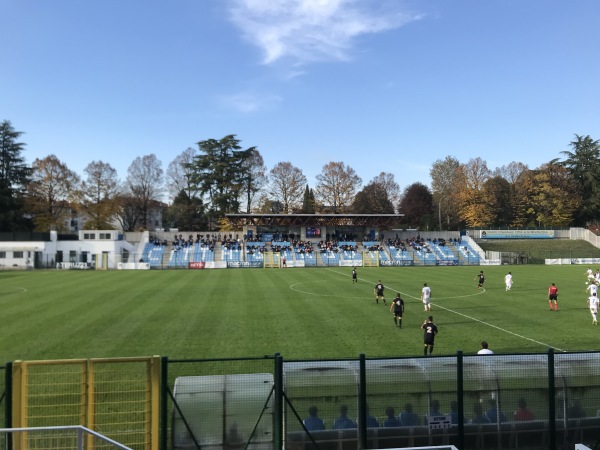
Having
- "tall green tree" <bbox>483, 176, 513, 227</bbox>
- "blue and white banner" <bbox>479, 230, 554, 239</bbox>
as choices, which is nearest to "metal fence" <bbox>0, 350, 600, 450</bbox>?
"blue and white banner" <bbox>479, 230, 554, 239</bbox>

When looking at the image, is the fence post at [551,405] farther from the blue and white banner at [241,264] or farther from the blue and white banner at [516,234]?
the blue and white banner at [516,234]

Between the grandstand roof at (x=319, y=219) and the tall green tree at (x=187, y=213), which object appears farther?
the tall green tree at (x=187, y=213)

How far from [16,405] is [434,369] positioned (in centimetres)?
708

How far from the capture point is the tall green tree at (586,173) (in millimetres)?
87688

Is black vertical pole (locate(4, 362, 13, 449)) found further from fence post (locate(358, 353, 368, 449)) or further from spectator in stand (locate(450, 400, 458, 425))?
spectator in stand (locate(450, 400, 458, 425))

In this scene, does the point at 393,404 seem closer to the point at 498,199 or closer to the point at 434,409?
the point at 434,409

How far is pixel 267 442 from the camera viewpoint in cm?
779

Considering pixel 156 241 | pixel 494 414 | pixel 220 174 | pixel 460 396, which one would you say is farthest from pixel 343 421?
pixel 220 174

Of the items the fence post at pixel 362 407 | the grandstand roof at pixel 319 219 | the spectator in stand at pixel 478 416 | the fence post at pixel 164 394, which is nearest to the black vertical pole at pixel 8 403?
the fence post at pixel 164 394

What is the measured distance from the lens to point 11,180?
75125 mm

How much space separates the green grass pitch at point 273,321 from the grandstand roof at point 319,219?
37.0 m

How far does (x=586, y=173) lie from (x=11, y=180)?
107 m

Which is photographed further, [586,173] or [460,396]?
[586,173]

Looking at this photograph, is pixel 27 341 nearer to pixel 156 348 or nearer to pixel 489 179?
pixel 156 348
